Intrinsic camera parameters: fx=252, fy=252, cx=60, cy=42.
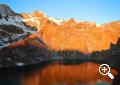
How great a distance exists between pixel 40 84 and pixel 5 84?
673 inches

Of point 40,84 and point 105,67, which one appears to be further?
point 40,84

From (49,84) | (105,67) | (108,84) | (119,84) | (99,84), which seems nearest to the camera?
(105,67)

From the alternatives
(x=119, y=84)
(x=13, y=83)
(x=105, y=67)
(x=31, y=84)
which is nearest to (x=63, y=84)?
(x=31, y=84)

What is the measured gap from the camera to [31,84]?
12381cm

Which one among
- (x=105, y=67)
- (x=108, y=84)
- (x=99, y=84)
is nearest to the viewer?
(x=105, y=67)

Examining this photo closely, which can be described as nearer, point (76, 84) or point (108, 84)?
point (108, 84)

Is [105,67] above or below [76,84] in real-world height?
above

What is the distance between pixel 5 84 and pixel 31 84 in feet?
41.6

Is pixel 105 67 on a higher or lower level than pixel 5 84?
higher

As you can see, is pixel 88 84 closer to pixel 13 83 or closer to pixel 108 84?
pixel 108 84

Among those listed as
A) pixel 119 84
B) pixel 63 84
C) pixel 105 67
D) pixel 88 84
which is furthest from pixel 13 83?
pixel 105 67

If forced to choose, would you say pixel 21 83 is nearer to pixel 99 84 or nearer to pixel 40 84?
pixel 40 84

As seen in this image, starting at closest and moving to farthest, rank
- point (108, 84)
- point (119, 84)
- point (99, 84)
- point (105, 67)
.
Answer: point (105, 67), point (119, 84), point (108, 84), point (99, 84)

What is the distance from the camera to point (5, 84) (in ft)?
404
